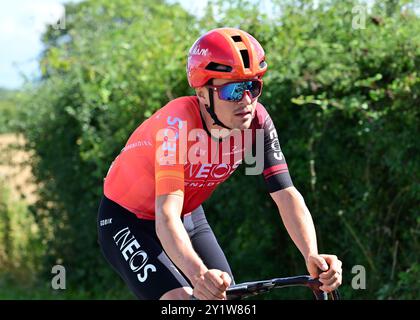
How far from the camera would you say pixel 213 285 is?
3.49 m

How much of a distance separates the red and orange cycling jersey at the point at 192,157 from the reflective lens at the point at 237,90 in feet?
0.76

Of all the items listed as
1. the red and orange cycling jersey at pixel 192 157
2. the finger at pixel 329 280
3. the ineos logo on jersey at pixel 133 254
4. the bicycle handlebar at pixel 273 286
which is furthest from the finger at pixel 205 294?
the red and orange cycling jersey at pixel 192 157

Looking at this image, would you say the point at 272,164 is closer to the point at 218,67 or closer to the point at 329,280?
the point at 218,67

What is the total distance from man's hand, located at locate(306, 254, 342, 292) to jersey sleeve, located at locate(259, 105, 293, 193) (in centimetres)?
68

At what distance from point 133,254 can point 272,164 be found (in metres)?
0.90

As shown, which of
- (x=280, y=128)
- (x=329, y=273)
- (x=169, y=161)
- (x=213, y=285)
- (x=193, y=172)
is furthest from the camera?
(x=280, y=128)

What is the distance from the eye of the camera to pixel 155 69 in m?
8.76

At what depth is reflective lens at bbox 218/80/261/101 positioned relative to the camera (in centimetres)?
431

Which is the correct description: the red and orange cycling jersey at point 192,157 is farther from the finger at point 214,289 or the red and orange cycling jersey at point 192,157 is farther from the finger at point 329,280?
the finger at point 214,289

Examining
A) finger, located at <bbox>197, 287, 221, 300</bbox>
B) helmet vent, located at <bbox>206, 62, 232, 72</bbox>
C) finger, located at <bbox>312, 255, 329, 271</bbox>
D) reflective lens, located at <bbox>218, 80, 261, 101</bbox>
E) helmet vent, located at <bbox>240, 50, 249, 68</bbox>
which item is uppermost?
helmet vent, located at <bbox>240, 50, 249, 68</bbox>

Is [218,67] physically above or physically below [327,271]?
above

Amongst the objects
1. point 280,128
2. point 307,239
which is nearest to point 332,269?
point 307,239

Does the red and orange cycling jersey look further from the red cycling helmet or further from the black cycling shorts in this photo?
the red cycling helmet

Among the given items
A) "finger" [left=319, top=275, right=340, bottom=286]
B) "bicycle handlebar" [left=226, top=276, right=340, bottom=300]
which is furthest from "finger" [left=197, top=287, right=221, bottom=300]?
"finger" [left=319, top=275, right=340, bottom=286]
